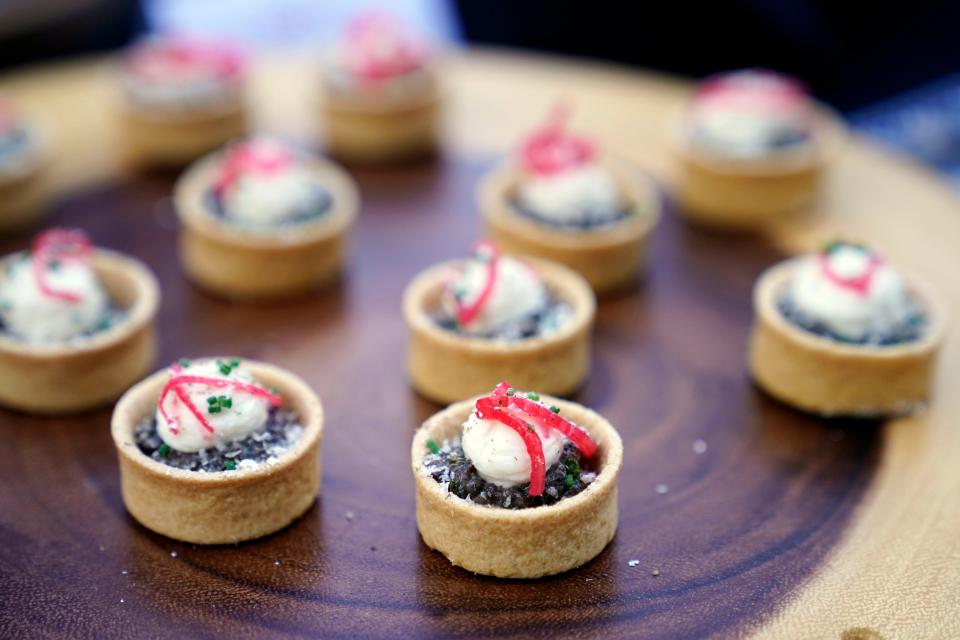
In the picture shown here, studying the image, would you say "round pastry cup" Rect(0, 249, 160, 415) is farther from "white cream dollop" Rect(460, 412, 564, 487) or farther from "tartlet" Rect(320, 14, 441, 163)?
"tartlet" Rect(320, 14, 441, 163)

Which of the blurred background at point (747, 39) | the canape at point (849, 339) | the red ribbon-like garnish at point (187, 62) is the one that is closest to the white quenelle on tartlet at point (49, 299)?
the red ribbon-like garnish at point (187, 62)

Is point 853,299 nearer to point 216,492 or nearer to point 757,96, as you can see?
point 757,96

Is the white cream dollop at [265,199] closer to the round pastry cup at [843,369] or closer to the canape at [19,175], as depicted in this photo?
the canape at [19,175]

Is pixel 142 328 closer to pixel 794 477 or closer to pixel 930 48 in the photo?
pixel 794 477

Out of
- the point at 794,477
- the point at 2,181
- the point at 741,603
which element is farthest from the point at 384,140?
the point at 741,603

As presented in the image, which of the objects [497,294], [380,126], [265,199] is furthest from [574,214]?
[380,126]

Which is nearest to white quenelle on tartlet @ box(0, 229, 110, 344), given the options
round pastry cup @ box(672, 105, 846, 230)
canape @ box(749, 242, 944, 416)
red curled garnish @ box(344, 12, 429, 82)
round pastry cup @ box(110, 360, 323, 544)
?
round pastry cup @ box(110, 360, 323, 544)
